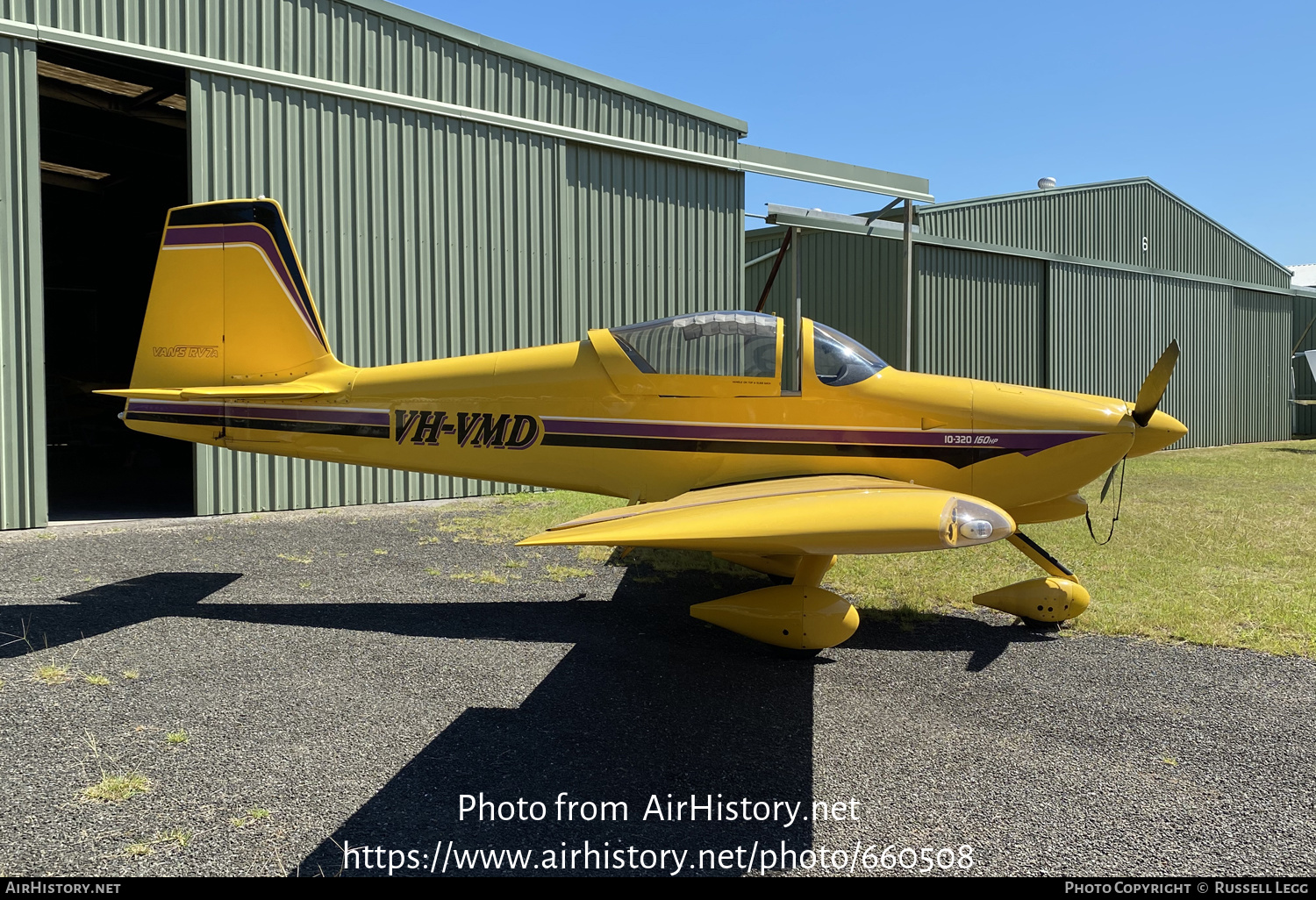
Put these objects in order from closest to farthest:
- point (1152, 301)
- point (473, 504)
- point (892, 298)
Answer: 1. point (473, 504)
2. point (892, 298)
3. point (1152, 301)

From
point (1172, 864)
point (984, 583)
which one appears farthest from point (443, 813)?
point (984, 583)

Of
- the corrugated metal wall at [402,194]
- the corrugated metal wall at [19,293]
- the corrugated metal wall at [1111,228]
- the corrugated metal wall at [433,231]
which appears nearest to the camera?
the corrugated metal wall at [19,293]

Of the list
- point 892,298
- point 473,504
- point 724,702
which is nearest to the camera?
point 724,702

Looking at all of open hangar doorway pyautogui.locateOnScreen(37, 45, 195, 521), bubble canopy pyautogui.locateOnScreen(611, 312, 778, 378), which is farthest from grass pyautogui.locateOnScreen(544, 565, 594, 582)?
open hangar doorway pyautogui.locateOnScreen(37, 45, 195, 521)

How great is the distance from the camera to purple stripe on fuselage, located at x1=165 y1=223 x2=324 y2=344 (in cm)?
642

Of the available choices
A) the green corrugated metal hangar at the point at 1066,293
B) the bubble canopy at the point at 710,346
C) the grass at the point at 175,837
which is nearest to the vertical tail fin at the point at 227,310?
the bubble canopy at the point at 710,346

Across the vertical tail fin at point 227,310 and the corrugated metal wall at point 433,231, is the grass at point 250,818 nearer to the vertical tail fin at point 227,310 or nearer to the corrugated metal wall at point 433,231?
the vertical tail fin at point 227,310

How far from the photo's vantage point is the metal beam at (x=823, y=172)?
1346 centimetres

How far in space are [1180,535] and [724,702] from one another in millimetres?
6910

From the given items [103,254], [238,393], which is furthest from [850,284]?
Result: [103,254]

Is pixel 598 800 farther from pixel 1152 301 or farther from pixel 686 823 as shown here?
pixel 1152 301

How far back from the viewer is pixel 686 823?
300cm

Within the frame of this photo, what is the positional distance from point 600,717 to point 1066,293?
20516 millimetres

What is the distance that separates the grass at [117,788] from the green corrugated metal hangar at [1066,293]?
45.1 feet
